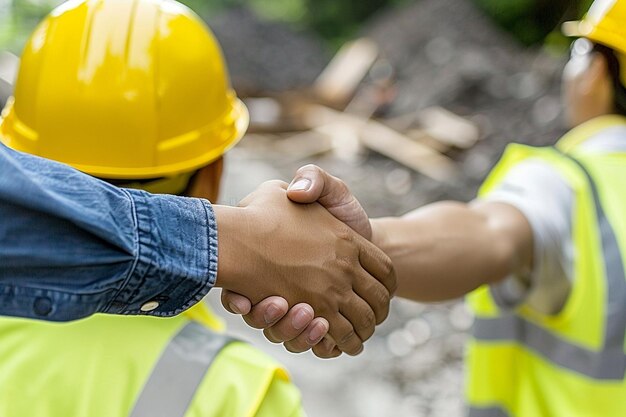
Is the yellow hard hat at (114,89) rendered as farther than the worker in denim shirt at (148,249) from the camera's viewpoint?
Yes

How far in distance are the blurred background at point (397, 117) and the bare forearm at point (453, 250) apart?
46cm

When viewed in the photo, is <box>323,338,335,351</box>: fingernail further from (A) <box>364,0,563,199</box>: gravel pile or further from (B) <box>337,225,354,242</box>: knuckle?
(A) <box>364,0,563,199</box>: gravel pile

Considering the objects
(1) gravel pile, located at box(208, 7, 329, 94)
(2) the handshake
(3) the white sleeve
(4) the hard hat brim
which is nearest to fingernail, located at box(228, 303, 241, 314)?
(2) the handshake

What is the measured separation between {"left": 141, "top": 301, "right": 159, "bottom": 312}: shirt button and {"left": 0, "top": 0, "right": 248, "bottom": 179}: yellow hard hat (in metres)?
0.53

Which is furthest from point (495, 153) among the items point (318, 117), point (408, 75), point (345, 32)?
point (345, 32)

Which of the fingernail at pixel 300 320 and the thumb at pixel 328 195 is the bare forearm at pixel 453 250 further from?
the fingernail at pixel 300 320

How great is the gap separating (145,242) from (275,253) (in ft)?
1.24

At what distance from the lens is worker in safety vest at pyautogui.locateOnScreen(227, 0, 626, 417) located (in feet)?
6.72

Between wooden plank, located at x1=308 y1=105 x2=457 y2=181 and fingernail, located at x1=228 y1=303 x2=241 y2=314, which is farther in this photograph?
wooden plank, located at x1=308 y1=105 x2=457 y2=181

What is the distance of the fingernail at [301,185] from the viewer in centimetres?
178

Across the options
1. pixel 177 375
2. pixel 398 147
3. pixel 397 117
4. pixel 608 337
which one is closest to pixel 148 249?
pixel 177 375

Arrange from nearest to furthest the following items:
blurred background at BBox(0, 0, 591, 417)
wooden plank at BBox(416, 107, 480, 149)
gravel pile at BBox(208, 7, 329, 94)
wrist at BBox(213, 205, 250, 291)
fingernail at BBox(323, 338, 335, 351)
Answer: wrist at BBox(213, 205, 250, 291) < fingernail at BBox(323, 338, 335, 351) < blurred background at BBox(0, 0, 591, 417) < wooden plank at BBox(416, 107, 480, 149) < gravel pile at BBox(208, 7, 329, 94)

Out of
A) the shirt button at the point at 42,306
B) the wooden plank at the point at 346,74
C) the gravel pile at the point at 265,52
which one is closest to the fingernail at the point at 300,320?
the shirt button at the point at 42,306

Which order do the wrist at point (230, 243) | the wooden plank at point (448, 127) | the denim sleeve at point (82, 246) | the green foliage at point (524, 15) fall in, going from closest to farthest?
1. the denim sleeve at point (82, 246)
2. the wrist at point (230, 243)
3. the wooden plank at point (448, 127)
4. the green foliage at point (524, 15)
